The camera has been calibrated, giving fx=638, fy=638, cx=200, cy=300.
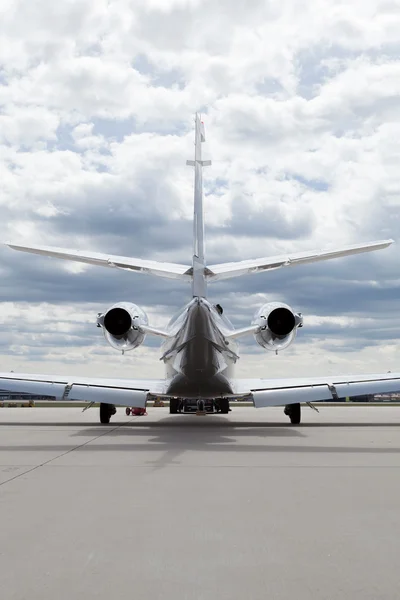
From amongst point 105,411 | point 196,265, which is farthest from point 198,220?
point 105,411

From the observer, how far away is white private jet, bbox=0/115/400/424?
16.2 meters

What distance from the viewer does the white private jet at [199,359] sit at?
16.2 metres

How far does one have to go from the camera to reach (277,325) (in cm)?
1855

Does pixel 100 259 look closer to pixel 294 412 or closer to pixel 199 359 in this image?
pixel 199 359

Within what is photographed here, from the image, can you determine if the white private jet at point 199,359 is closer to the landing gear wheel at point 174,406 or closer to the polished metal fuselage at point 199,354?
the polished metal fuselage at point 199,354

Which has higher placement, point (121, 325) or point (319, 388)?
point (121, 325)

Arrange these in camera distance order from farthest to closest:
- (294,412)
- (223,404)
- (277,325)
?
(223,404), (294,412), (277,325)

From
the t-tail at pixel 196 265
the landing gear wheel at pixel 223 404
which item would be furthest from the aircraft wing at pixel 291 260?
the landing gear wheel at pixel 223 404

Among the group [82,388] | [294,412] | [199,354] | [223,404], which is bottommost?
[294,412]
